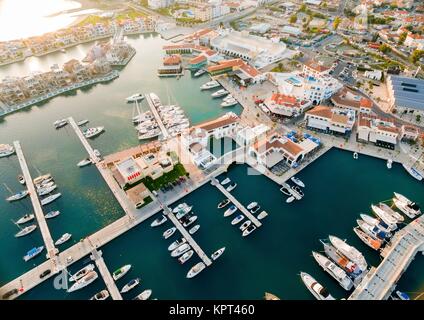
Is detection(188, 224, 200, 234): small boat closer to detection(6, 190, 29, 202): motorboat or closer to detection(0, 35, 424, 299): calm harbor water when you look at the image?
detection(0, 35, 424, 299): calm harbor water

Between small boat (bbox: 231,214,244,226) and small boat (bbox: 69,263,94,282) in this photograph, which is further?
small boat (bbox: 231,214,244,226)

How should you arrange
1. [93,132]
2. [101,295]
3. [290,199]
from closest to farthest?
[101,295]
[290,199]
[93,132]

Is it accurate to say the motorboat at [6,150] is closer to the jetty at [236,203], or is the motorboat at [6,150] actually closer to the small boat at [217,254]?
the jetty at [236,203]

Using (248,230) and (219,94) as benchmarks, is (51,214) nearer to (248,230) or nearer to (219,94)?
(248,230)

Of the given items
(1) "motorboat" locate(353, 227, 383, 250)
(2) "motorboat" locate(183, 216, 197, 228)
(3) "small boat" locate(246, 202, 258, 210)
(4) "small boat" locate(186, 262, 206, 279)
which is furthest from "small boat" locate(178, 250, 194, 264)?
(1) "motorboat" locate(353, 227, 383, 250)

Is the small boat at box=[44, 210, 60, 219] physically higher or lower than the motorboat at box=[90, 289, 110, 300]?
higher

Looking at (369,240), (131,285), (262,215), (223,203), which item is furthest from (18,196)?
(369,240)

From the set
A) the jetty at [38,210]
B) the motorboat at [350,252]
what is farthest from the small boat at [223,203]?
the jetty at [38,210]

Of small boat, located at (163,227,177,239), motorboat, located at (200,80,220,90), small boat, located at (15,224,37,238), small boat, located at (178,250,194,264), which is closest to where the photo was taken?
small boat, located at (178,250,194,264)
